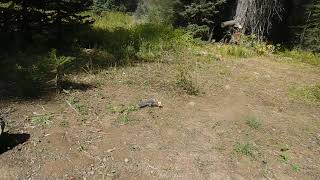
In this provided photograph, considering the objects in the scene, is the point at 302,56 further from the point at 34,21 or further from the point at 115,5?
the point at 115,5

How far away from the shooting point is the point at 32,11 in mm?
7527

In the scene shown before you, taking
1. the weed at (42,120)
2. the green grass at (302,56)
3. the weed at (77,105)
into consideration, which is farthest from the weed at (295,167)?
the green grass at (302,56)

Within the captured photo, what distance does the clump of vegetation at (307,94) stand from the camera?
21.6 feet

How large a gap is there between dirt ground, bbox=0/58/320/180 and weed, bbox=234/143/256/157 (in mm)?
12

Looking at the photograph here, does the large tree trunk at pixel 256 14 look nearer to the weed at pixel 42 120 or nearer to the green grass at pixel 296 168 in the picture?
the green grass at pixel 296 168

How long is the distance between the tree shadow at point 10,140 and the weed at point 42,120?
0.29 m

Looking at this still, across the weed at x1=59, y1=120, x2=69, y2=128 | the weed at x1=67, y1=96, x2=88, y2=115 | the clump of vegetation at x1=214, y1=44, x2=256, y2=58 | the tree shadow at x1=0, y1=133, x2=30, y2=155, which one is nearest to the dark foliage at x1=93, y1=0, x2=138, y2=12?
the clump of vegetation at x1=214, y1=44, x2=256, y2=58

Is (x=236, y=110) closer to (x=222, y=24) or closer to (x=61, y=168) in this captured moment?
(x=61, y=168)

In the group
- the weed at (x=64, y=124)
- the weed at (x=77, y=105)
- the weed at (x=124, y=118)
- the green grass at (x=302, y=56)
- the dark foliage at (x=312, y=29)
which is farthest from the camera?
the dark foliage at (x=312, y=29)

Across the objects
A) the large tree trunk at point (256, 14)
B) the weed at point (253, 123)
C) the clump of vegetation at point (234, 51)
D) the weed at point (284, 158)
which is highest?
the large tree trunk at point (256, 14)

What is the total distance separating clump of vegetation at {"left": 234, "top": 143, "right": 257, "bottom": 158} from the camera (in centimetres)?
474

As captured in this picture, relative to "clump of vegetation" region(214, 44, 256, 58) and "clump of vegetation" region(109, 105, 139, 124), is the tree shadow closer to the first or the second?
"clump of vegetation" region(109, 105, 139, 124)

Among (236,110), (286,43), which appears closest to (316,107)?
(236,110)

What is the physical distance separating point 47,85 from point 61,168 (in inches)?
83.6
